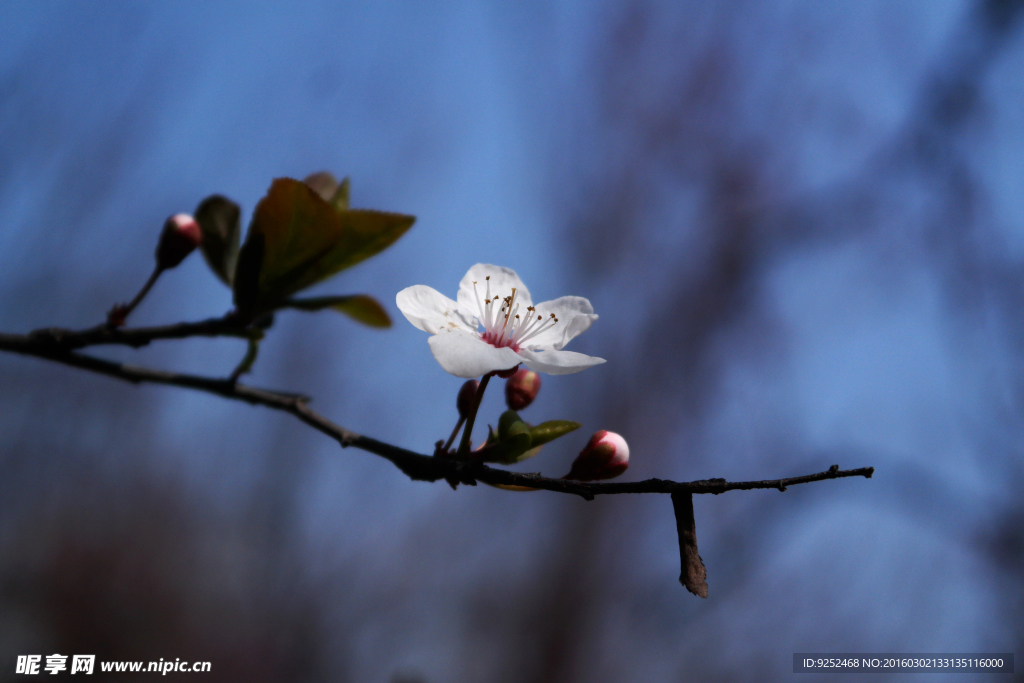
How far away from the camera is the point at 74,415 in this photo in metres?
2.87

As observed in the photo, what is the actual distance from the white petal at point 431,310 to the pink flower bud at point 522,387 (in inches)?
A: 4.7

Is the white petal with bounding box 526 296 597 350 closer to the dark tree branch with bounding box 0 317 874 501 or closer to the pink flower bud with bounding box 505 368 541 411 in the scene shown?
the pink flower bud with bounding box 505 368 541 411

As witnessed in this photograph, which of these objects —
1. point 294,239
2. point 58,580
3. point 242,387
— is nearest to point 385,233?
point 294,239

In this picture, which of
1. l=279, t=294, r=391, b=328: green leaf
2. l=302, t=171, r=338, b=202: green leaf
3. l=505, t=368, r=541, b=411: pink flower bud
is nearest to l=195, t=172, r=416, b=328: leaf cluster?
l=279, t=294, r=391, b=328: green leaf

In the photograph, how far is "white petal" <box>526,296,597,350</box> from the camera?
2.89 feet

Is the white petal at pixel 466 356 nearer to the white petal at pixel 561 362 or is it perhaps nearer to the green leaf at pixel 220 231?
the white petal at pixel 561 362

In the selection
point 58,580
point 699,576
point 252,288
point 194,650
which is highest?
point 252,288

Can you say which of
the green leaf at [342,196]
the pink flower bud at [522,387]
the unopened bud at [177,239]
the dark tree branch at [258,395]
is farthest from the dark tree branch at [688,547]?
the unopened bud at [177,239]

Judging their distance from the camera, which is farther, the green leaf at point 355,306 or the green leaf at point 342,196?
the green leaf at point 342,196

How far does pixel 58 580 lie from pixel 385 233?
4.13m

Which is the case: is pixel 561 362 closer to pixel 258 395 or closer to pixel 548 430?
pixel 548 430

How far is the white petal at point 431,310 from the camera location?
80cm

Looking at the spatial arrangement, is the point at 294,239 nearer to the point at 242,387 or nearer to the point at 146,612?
the point at 242,387

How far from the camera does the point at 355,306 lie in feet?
1.73
